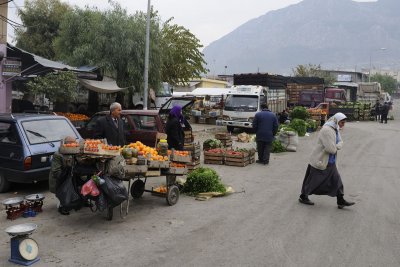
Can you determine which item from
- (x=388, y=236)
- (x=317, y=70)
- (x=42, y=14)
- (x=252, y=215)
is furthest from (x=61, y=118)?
(x=317, y=70)

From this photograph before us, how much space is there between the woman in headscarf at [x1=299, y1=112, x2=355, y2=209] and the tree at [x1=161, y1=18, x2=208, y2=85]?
2121 centimetres

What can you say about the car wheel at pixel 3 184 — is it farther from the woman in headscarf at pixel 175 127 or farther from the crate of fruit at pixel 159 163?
the woman in headscarf at pixel 175 127

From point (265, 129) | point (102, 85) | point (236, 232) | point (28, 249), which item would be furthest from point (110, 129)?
point (102, 85)

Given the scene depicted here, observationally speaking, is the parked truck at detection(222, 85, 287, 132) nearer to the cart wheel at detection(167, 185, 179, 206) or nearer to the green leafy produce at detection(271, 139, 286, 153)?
the green leafy produce at detection(271, 139, 286, 153)

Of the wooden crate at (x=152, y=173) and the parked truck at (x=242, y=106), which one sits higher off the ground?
the parked truck at (x=242, y=106)

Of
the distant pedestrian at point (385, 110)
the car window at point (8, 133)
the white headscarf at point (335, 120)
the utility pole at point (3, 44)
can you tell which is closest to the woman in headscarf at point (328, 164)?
the white headscarf at point (335, 120)

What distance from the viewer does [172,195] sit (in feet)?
27.2

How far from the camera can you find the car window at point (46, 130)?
8.94 metres

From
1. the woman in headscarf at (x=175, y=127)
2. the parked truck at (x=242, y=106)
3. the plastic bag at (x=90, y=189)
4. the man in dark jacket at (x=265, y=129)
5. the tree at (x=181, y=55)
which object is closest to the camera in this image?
the plastic bag at (x=90, y=189)

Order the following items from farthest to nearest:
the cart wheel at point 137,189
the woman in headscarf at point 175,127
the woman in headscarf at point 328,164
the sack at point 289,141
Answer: the sack at point 289,141, the woman in headscarf at point 175,127, the cart wheel at point 137,189, the woman in headscarf at point 328,164

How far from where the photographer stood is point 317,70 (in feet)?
232

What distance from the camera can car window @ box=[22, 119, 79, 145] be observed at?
352 inches

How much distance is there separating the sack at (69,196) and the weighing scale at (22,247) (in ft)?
3.89

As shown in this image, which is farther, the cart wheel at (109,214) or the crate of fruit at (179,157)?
the crate of fruit at (179,157)
